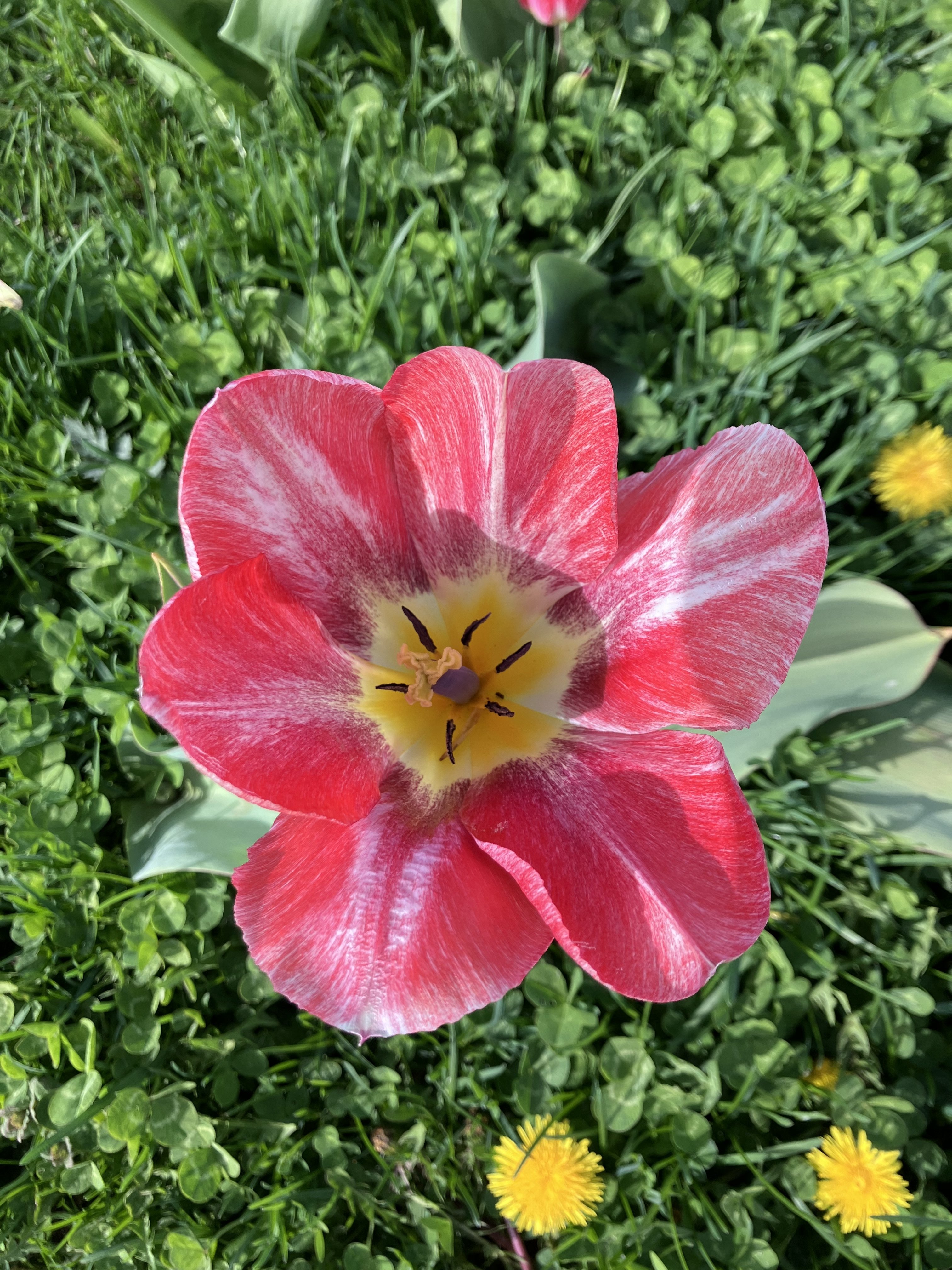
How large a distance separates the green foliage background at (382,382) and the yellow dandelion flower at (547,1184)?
10cm

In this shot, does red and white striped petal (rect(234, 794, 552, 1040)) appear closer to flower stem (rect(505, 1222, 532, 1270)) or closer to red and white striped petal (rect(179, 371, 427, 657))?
red and white striped petal (rect(179, 371, 427, 657))

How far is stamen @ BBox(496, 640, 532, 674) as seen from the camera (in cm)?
116

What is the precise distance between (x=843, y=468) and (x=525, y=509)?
93 cm

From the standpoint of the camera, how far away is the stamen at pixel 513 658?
1.16 m

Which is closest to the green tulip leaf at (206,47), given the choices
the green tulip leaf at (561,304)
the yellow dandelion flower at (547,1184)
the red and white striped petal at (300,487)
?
the green tulip leaf at (561,304)

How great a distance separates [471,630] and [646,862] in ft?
1.25

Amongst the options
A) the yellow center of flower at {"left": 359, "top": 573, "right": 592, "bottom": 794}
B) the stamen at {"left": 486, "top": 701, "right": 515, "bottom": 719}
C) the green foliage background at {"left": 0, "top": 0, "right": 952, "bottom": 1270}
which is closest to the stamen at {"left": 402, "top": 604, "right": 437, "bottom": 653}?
the yellow center of flower at {"left": 359, "top": 573, "right": 592, "bottom": 794}

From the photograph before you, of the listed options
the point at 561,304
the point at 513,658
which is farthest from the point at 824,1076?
the point at 561,304

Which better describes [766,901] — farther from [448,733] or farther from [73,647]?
[73,647]

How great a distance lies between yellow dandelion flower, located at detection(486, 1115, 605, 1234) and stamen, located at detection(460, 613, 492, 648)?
0.80 m

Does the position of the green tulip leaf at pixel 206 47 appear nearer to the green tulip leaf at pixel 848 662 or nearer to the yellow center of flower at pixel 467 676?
the yellow center of flower at pixel 467 676

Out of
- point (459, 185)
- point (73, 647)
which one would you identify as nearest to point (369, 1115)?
point (73, 647)

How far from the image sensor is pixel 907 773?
5.04 feet

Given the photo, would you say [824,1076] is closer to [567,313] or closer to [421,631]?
[421,631]
